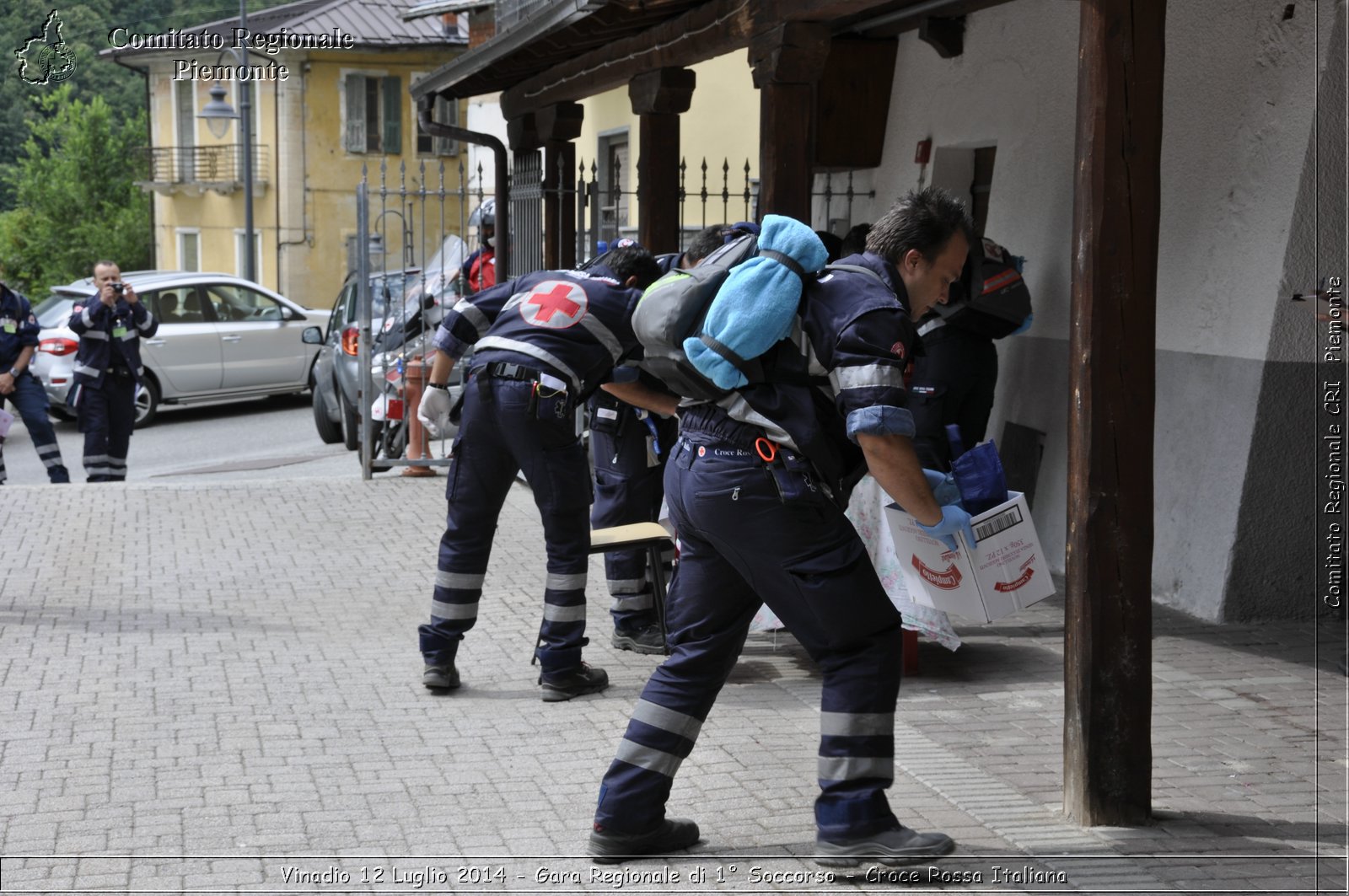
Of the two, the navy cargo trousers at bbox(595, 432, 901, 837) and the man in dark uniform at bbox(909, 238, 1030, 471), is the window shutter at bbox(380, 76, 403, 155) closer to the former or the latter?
the man in dark uniform at bbox(909, 238, 1030, 471)

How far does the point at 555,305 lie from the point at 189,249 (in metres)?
38.3

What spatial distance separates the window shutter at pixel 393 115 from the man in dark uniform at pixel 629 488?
31427mm

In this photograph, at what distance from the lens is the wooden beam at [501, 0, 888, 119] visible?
747cm

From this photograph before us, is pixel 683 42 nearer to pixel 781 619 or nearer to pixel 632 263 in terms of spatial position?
pixel 632 263

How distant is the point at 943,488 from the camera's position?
189 inches

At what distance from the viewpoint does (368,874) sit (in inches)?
168

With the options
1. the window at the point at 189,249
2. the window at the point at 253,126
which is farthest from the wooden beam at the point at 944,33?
the window at the point at 189,249

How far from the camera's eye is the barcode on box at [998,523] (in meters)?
5.01

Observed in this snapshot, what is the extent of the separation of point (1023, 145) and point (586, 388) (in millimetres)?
4336

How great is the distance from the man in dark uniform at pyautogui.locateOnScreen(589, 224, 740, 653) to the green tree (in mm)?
37478

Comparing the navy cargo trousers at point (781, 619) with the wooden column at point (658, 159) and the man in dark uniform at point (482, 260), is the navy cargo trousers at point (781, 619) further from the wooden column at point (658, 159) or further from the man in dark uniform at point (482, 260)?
the man in dark uniform at point (482, 260)

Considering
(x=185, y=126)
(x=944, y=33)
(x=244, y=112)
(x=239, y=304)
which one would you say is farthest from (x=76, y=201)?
(x=944, y=33)

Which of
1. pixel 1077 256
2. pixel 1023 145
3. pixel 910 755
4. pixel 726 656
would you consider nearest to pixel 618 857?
pixel 726 656

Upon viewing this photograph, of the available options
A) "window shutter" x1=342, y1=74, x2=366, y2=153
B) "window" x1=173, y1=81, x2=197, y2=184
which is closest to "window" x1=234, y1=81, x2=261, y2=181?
"window" x1=173, y1=81, x2=197, y2=184
